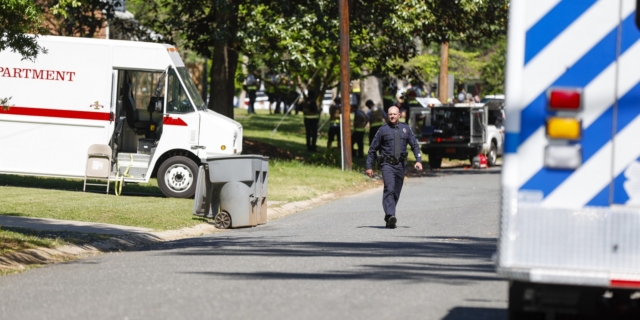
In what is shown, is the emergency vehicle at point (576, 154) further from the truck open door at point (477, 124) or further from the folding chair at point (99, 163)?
the truck open door at point (477, 124)

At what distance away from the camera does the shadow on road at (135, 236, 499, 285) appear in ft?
34.5

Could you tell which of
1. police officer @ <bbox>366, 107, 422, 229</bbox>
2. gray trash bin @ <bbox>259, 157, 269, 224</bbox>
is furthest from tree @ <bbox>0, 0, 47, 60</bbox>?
police officer @ <bbox>366, 107, 422, 229</bbox>

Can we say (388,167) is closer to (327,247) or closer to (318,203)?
(327,247)

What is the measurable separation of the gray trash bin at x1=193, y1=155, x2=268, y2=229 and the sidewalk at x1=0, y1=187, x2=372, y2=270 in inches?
14.3

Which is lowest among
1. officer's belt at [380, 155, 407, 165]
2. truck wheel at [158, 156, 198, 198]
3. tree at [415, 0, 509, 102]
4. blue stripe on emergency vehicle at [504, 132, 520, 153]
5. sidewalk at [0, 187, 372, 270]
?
sidewalk at [0, 187, 372, 270]

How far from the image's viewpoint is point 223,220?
17.1 m

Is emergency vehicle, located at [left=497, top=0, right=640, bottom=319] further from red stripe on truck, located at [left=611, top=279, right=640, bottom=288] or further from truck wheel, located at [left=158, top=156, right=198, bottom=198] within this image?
truck wheel, located at [left=158, top=156, right=198, bottom=198]

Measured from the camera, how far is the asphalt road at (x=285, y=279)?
8570mm

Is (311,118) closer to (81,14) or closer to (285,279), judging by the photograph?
(81,14)

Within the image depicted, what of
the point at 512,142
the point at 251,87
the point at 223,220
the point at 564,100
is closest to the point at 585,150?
the point at 564,100

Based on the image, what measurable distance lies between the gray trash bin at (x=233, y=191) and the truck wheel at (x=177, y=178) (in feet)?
9.46

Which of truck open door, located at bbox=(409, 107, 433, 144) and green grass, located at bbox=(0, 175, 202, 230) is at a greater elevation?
truck open door, located at bbox=(409, 107, 433, 144)

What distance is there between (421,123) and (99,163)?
595 inches

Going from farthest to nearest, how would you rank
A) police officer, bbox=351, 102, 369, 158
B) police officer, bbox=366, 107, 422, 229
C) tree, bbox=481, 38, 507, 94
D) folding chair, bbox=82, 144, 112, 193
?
tree, bbox=481, 38, 507, 94 < police officer, bbox=351, 102, 369, 158 < folding chair, bbox=82, 144, 112, 193 < police officer, bbox=366, 107, 422, 229
